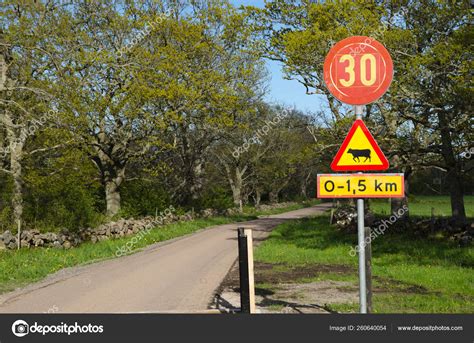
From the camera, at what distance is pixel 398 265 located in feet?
44.9

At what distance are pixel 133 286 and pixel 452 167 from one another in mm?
12039

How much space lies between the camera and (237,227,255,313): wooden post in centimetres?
768

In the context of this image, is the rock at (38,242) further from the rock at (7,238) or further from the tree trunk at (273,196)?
the tree trunk at (273,196)

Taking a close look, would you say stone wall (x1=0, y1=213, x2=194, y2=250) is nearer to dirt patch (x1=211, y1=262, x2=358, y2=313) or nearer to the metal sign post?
dirt patch (x1=211, y1=262, x2=358, y2=313)

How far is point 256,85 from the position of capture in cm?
3862

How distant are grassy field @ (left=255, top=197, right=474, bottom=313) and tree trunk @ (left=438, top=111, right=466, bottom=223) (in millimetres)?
2216

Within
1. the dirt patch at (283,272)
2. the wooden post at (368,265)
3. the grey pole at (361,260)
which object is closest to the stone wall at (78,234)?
the dirt patch at (283,272)

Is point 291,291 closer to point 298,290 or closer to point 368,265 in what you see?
point 298,290

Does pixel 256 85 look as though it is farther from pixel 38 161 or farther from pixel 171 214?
pixel 38 161

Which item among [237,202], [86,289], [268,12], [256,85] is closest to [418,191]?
[237,202]

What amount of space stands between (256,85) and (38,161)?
18818 mm

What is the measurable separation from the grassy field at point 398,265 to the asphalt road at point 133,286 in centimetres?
185

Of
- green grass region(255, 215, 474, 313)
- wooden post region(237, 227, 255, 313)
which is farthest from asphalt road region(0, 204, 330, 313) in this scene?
green grass region(255, 215, 474, 313)

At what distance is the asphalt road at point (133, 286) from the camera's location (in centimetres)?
876
